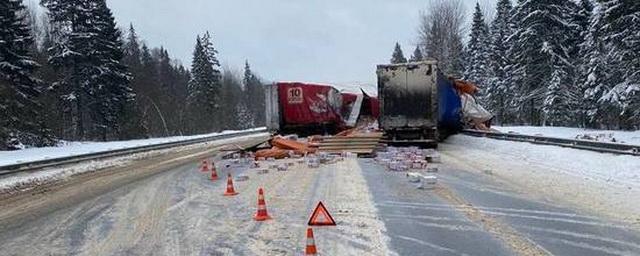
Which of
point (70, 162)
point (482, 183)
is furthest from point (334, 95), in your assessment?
point (482, 183)

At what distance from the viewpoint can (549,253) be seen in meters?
6.33

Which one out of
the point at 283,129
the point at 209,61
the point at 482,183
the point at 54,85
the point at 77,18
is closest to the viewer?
the point at 482,183

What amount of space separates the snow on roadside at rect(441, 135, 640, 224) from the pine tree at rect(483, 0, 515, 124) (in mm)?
42236

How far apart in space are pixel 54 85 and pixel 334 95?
25.9 meters

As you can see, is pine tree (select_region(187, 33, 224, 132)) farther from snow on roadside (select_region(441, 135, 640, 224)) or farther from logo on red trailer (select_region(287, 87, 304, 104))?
snow on roadside (select_region(441, 135, 640, 224))

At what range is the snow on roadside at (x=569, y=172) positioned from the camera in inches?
376

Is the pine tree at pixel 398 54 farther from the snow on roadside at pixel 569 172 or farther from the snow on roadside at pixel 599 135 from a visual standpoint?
the snow on roadside at pixel 569 172

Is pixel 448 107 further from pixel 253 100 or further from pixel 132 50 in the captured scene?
pixel 253 100

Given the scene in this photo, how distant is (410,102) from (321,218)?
15.0 metres

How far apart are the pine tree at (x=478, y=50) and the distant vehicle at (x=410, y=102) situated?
4540 cm

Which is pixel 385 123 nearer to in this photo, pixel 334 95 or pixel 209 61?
pixel 334 95

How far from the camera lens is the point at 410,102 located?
22.5 metres

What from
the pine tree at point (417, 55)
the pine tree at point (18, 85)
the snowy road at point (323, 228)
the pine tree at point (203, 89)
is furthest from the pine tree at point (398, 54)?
the snowy road at point (323, 228)

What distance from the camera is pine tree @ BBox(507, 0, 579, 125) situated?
1789 inches
